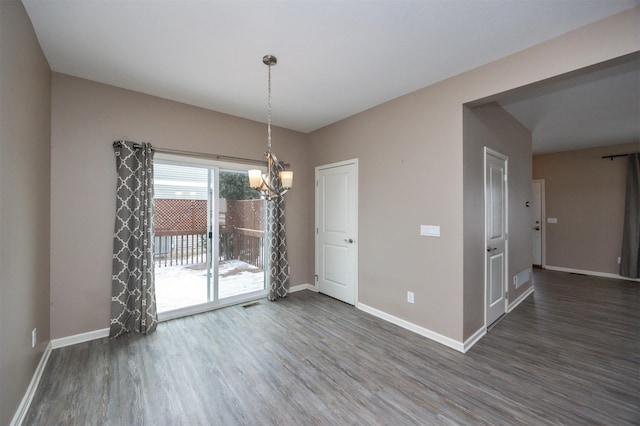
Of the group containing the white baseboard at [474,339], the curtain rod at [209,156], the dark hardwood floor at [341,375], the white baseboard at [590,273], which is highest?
the curtain rod at [209,156]

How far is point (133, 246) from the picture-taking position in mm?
2961

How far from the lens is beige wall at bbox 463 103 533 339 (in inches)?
107

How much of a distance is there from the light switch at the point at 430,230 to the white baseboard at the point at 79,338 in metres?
3.71

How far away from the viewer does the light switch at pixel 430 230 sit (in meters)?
2.84

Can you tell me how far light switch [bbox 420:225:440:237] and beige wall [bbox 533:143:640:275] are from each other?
5.33 metres

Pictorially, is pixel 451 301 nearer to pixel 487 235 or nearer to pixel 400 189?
pixel 487 235

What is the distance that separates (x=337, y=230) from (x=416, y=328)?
1756mm

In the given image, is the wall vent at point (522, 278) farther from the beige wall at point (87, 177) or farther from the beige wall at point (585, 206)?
the beige wall at point (87, 177)

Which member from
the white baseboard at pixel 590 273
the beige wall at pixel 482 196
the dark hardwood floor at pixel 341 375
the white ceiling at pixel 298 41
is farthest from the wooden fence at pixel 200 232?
the white baseboard at pixel 590 273

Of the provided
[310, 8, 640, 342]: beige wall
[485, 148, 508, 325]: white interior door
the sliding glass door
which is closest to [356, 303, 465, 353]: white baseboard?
[310, 8, 640, 342]: beige wall

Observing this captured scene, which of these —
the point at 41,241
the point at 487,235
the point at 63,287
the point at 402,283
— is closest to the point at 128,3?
the point at 41,241

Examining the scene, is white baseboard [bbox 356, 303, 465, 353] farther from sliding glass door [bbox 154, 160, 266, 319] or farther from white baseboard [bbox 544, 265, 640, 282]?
white baseboard [bbox 544, 265, 640, 282]

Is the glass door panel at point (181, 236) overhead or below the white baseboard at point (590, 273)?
overhead

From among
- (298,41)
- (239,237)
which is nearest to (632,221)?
(298,41)
